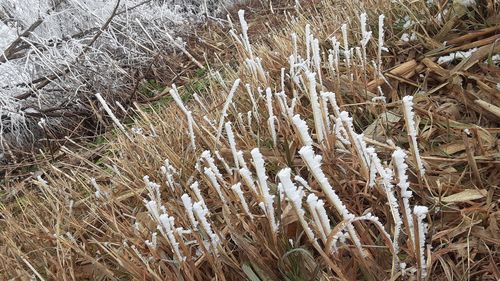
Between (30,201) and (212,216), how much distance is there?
1.08 m

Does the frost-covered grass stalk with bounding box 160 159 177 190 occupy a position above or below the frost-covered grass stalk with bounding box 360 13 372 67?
below

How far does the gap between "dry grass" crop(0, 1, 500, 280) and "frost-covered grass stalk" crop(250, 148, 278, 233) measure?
0.03 metres

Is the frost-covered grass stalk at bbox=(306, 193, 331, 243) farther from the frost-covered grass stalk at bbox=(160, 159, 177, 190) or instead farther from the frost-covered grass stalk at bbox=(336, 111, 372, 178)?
the frost-covered grass stalk at bbox=(160, 159, 177, 190)

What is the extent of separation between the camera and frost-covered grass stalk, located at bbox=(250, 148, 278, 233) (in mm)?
994

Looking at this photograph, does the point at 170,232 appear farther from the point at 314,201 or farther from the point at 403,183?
the point at 403,183

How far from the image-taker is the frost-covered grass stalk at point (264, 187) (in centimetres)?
99

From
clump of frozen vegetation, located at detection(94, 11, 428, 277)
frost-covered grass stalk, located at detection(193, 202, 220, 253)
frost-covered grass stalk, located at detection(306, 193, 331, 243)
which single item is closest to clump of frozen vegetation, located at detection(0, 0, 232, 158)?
clump of frozen vegetation, located at detection(94, 11, 428, 277)

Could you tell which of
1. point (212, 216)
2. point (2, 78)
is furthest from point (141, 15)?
point (212, 216)

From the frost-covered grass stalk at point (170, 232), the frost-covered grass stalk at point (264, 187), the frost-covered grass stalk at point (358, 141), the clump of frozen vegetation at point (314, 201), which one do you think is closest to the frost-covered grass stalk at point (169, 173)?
the clump of frozen vegetation at point (314, 201)

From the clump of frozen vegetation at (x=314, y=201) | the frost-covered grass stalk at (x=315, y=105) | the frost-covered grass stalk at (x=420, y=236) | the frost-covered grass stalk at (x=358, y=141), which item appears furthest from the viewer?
the frost-covered grass stalk at (x=315, y=105)

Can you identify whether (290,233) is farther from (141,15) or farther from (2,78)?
(141,15)

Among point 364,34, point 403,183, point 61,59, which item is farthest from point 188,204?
point 61,59

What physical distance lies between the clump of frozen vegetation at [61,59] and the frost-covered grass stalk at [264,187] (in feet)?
8.30

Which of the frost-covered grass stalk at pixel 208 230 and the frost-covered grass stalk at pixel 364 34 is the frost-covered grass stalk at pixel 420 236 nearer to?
the frost-covered grass stalk at pixel 208 230
